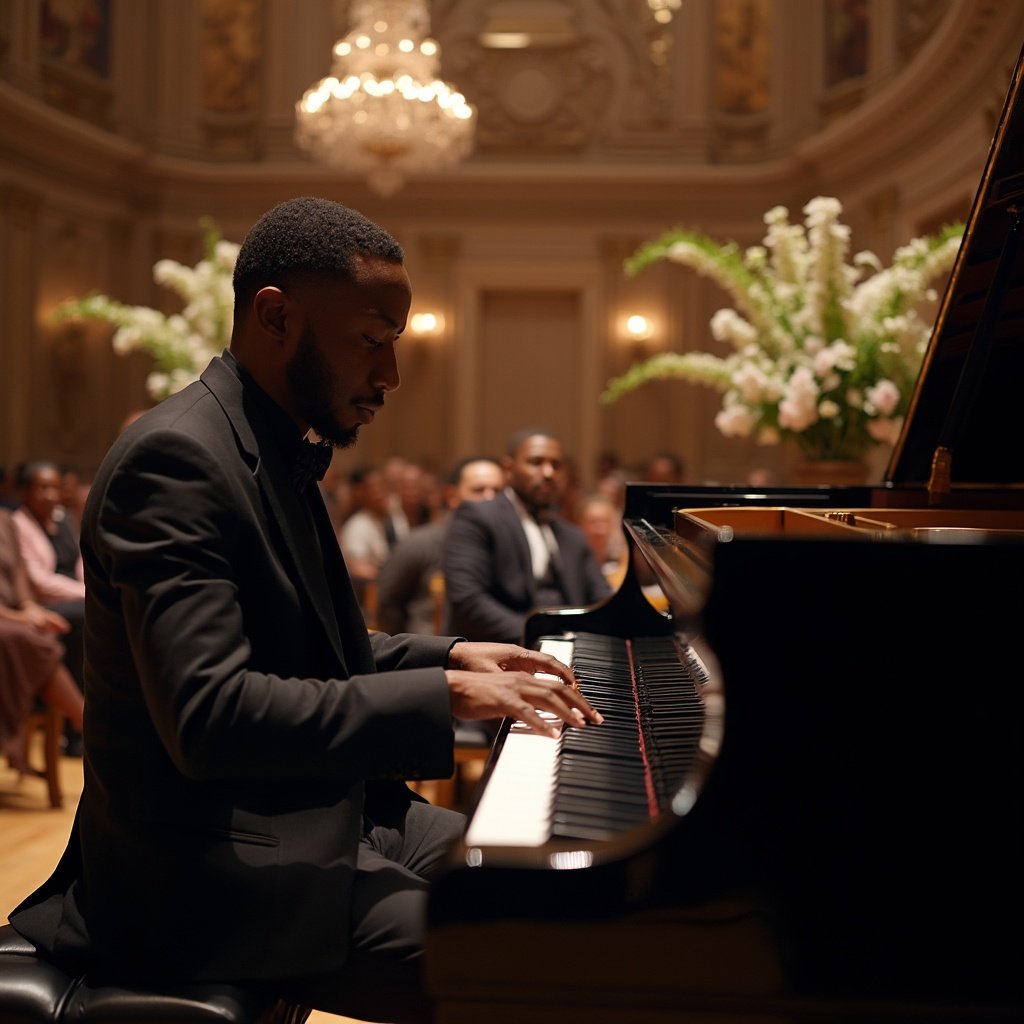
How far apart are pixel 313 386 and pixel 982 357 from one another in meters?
1.65

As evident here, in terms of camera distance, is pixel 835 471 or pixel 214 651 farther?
pixel 835 471

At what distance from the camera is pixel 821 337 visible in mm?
4461

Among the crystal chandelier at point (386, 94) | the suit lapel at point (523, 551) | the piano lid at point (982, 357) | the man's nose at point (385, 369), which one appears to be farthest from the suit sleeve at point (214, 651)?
the crystal chandelier at point (386, 94)

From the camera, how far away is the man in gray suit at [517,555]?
4.69 m

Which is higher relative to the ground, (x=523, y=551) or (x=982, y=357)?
(x=982, y=357)

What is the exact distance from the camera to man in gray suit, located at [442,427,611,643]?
4.69 metres

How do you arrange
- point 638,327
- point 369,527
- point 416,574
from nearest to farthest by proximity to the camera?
point 416,574 < point 369,527 < point 638,327

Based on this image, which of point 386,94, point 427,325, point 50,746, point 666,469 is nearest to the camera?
point 50,746

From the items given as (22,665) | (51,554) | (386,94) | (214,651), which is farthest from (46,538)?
(214,651)

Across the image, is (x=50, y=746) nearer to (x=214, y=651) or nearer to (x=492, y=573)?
(x=492, y=573)

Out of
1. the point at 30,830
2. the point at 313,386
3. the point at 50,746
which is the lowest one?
the point at 30,830

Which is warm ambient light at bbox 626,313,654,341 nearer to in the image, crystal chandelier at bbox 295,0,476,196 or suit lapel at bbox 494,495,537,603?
crystal chandelier at bbox 295,0,476,196

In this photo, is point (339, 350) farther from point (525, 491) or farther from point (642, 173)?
point (642, 173)

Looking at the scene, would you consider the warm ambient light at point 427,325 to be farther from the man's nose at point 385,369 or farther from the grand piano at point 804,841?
the grand piano at point 804,841
